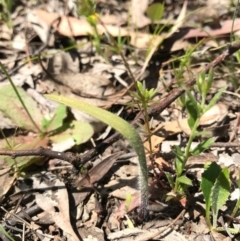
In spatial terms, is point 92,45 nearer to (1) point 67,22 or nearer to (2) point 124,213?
(1) point 67,22

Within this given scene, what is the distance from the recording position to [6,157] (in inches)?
78.7

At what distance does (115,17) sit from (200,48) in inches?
22.3

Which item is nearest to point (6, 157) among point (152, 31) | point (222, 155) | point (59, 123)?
point (59, 123)

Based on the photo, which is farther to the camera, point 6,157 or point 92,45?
point 92,45

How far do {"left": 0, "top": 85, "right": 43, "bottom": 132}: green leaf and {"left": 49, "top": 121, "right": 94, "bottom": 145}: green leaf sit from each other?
0.13 m

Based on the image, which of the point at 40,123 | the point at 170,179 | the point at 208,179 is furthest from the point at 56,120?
the point at 208,179

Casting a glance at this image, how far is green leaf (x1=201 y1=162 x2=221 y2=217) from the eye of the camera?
176cm

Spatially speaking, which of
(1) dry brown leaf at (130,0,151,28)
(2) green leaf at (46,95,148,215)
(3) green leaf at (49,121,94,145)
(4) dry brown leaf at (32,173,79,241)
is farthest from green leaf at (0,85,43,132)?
(1) dry brown leaf at (130,0,151,28)

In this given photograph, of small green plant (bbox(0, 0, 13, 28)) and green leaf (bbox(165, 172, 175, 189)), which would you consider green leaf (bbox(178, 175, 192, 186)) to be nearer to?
green leaf (bbox(165, 172, 175, 189))

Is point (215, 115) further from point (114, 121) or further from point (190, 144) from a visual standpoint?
point (114, 121)

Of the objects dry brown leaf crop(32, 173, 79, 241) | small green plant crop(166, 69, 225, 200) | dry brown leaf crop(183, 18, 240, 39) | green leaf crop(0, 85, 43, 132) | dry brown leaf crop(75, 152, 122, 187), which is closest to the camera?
small green plant crop(166, 69, 225, 200)

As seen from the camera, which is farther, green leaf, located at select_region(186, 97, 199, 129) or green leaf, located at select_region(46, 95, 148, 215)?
green leaf, located at select_region(186, 97, 199, 129)

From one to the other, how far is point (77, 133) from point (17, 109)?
34cm

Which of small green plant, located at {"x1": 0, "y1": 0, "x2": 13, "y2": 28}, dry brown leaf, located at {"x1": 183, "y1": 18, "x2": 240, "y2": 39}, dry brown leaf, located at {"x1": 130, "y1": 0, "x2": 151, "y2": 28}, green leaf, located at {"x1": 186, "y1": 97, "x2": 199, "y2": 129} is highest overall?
small green plant, located at {"x1": 0, "y1": 0, "x2": 13, "y2": 28}
